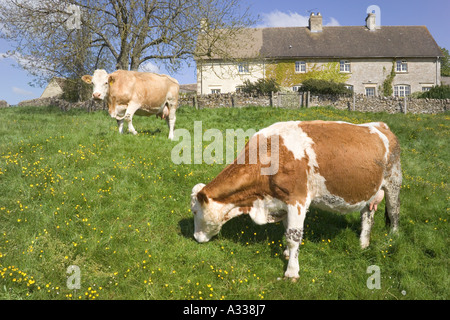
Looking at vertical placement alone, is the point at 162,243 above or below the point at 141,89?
below

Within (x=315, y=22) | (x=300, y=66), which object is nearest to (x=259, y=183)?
(x=300, y=66)

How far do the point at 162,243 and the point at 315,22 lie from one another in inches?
1687

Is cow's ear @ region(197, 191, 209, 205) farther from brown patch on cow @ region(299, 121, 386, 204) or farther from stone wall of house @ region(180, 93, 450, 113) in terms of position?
stone wall of house @ region(180, 93, 450, 113)

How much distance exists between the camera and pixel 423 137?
1459 centimetres

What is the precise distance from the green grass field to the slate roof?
32206 millimetres

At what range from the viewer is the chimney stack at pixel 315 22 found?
133ft

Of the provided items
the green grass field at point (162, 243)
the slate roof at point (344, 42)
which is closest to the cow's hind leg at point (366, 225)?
the green grass field at point (162, 243)

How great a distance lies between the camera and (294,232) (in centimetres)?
448

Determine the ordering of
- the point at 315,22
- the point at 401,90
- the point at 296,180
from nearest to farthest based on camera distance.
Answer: the point at 296,180, the point at 401,90, the point at 315,22

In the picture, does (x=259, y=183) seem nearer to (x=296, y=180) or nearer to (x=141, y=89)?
(x=296, y=180)

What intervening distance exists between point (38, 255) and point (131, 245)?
1.41 metres

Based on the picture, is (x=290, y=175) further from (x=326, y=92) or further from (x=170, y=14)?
(x=326, y=92)

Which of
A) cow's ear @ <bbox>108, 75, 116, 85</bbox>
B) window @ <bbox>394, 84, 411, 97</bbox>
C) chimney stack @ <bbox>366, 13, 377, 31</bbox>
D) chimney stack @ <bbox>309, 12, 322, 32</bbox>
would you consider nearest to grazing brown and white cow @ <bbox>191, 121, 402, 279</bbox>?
cow's ear @ <bbox>108, 75, 116, 85</bbox>
